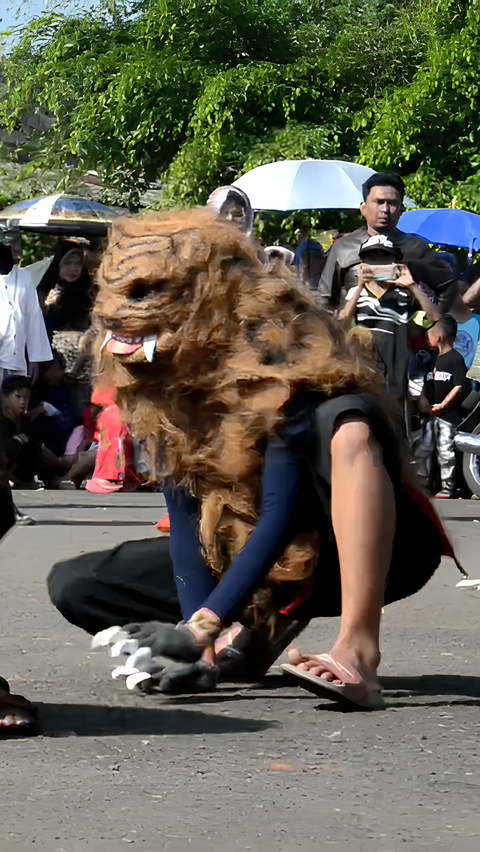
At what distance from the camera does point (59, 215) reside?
1080 centimetres

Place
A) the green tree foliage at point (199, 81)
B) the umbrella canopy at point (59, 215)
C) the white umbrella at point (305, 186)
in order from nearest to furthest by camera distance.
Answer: the umbrella canopy at point (59, 215) < the white umbrella at point (305, 186) < the green tree foliage at point (199, 81)

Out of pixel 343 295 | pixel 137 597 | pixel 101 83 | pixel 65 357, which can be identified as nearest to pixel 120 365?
pixel 137 597

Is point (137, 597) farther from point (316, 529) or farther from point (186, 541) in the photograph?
point (316, 529)

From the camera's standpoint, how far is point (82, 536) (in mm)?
7434

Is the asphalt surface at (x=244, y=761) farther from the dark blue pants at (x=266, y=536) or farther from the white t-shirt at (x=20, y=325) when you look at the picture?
the white t-shirt at (x=20, y=325)

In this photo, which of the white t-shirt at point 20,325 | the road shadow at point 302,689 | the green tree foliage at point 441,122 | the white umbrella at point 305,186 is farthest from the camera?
the green tree foliage at point 441,122

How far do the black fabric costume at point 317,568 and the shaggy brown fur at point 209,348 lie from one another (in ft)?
0.28

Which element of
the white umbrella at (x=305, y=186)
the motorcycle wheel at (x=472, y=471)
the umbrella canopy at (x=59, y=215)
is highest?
the white umbrella at (x=305, y=186)

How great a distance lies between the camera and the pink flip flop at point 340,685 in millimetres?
3586

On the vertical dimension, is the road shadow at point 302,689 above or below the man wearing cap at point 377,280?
below

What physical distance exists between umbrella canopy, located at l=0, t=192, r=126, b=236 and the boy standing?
8.04 feet

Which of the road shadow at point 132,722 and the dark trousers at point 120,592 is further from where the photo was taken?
the dark trousers at point 120,592

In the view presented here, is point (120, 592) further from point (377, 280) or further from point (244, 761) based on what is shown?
point (377, 280)

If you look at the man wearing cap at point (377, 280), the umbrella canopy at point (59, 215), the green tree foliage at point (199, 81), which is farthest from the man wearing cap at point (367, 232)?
the green tree foliage at point (199, 81)
